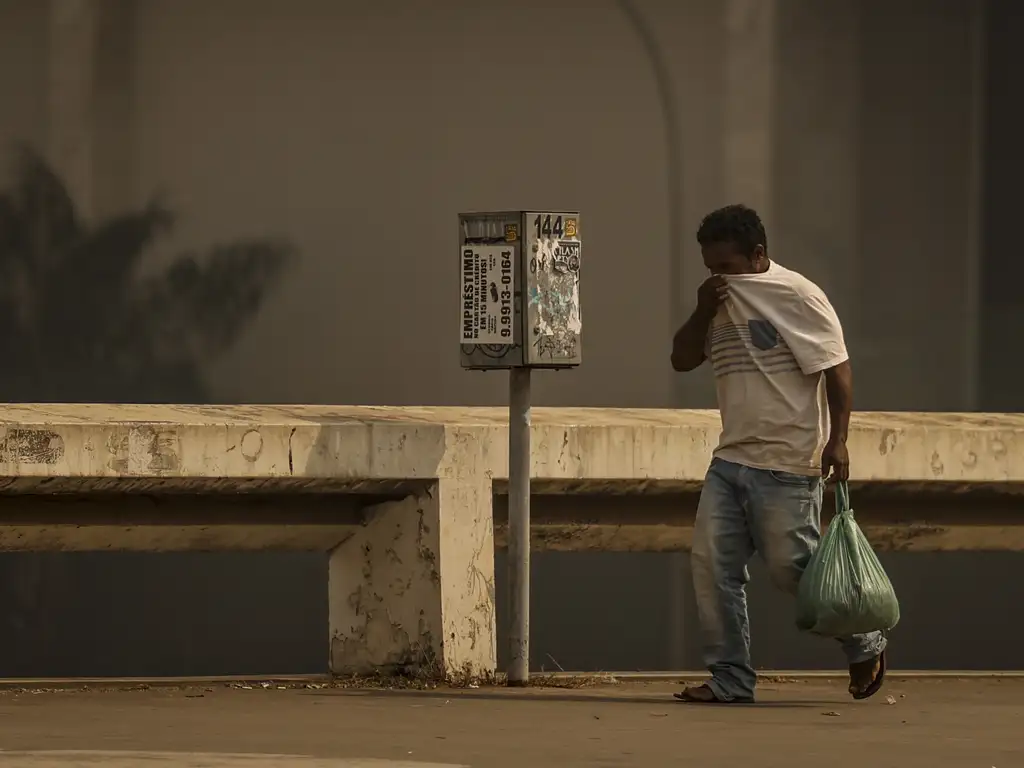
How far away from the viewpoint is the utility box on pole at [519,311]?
7.35m

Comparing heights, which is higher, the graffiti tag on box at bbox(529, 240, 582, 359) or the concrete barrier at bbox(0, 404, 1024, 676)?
the graffiti tag on box at bbox(529, 240, 582, 359)

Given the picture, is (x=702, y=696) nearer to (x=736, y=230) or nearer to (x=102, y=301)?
(x=736, y=230)

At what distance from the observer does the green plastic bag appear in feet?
22.7

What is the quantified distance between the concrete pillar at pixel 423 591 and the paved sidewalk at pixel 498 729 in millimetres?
230

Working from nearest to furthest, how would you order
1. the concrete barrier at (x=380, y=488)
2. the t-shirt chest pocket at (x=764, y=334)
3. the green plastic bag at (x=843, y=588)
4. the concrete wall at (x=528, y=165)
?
the green plastic bag at (x=843, y=588)
the t-shirt chest pocket at (x=764, y=334)
the concrete barrier at (x=380, y=488)
the concrete wall at (x=528, y=165)

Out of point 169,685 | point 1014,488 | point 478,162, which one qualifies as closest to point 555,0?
point 478,162

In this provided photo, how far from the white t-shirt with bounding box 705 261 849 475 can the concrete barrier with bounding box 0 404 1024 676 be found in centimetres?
72

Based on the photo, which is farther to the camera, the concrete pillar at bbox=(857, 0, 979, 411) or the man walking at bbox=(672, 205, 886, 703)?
the concrete pillar at bbox=(857, 0, 979, 411)

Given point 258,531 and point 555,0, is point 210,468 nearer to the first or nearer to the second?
point 258,531

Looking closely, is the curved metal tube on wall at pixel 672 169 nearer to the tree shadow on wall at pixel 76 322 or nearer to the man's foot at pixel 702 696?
the tree shadow on wall at pixel 76 322

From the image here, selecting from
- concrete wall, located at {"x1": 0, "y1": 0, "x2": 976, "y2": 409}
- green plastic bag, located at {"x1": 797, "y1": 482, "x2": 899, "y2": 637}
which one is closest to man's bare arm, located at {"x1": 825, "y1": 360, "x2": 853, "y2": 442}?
green plastic bag, located at {"x1": 797, "y1": 482, "x2": 899, "y2": 637}

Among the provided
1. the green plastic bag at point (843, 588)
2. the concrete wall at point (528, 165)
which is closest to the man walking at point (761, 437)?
the green plastic bag at point (843, 588)

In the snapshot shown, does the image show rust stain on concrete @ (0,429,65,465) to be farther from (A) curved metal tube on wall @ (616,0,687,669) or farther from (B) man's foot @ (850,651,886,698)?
(A) curved metal tube on wall @ (616,0,687,669)

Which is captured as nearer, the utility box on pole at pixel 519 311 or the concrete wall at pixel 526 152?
the utility box on pole at pixel 519 311
